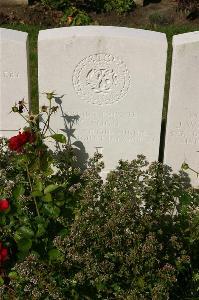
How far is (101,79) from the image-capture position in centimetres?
432

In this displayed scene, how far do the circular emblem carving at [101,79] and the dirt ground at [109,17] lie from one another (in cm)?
402

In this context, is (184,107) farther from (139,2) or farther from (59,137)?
(139,2)

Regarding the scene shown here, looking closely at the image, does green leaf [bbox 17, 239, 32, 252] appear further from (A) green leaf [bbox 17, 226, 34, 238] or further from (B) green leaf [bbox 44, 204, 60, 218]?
(B) green leaf [bbox 44, 204, 60, 218]

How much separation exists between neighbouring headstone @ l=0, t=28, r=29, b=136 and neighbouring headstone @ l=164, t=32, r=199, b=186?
1116 millimetres

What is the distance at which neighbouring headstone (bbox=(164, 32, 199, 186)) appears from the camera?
4117mm

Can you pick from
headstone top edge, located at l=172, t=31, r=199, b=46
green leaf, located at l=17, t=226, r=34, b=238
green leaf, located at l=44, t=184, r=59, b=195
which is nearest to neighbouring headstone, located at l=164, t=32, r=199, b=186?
headstone top edge, located at l=172, t=31, r=199, b=46

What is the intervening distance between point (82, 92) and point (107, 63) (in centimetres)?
A: 31

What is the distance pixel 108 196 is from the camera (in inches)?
155

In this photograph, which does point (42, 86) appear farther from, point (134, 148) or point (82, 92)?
point (134, 148)

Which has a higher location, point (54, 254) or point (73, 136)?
point (73, 136)

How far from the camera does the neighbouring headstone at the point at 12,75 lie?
418cm

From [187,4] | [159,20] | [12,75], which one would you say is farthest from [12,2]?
[12,75]

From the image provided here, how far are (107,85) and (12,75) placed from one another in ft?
2.38

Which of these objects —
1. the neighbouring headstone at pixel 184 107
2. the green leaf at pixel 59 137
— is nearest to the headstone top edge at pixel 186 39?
the neighbouring headstone at pixel 184 107
